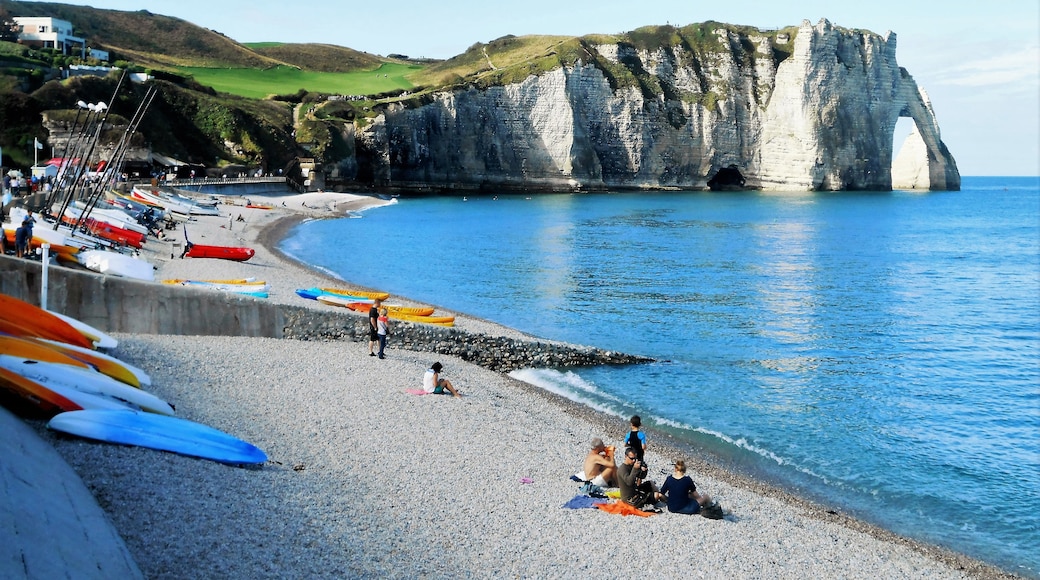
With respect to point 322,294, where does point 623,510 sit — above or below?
below

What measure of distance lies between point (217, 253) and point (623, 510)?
31547 mm

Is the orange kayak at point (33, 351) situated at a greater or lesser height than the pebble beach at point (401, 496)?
greater

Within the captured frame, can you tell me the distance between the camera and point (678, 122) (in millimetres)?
149750

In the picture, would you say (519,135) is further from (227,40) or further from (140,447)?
(140,447)

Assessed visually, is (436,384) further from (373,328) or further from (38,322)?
(38,322)

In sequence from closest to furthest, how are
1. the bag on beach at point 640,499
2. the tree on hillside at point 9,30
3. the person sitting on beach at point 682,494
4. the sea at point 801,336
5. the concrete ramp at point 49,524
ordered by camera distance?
the concrete ramp at point 49,524
the person sitting on beach at point 682,494
the bag on beach at point 640,499
the sea at point 801,336
the tree on hillside at point 9,30

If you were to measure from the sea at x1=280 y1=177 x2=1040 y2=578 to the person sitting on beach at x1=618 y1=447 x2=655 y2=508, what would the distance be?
447cm

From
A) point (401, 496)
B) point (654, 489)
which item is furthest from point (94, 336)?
point (654, 489)

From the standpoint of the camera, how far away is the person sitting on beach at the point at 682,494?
15.0 metres

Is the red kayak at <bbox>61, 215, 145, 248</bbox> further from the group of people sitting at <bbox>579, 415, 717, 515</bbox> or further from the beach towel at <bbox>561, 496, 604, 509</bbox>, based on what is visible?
the group of people sitting at <bbox>579, 415, 717, 515</bbox>

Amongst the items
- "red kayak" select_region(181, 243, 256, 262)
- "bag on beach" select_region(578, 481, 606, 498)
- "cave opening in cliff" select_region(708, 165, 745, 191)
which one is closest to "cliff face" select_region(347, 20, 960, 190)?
"cave opening in cliff" select_region(708, 165, 745, 191)

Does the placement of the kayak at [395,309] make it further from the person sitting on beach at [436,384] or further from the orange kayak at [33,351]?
the orange kayak at [33,351]

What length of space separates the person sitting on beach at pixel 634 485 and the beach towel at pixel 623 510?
0.67ft

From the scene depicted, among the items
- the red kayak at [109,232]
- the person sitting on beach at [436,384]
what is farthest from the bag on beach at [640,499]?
the red kayak at [109,232]
